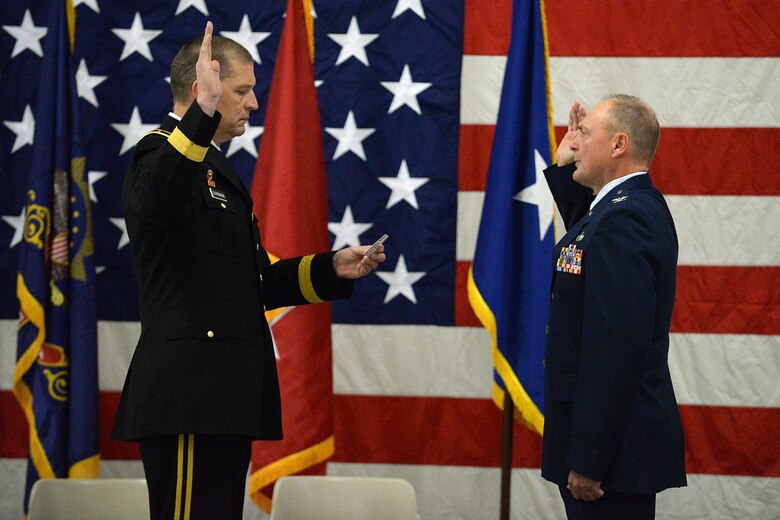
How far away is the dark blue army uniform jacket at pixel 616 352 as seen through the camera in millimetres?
1691

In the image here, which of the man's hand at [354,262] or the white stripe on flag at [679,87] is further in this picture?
the white stripe on flag at [679,87]

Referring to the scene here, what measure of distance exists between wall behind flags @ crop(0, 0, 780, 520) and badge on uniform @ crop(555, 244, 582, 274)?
1424mm

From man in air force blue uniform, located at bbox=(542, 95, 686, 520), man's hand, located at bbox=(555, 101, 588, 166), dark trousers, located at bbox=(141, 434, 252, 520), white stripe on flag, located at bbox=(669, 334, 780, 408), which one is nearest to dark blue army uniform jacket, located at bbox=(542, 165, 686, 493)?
man in air force blue uniform, located at bbox=(542, 95, 686, 520)

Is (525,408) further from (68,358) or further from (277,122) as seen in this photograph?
(68,358)

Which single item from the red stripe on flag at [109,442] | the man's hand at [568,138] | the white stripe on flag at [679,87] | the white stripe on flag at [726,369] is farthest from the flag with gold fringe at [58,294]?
the white stripe on flag at [726,369]

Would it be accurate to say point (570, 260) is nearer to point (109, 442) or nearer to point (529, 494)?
point (529, 494)

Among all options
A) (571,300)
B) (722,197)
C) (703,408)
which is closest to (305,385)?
(571,300)

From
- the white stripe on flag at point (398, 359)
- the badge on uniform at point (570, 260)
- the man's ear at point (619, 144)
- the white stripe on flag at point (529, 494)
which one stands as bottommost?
the white stripe on flag at point (529, 494)

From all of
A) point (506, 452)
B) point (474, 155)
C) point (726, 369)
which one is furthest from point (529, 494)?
point (474, 155)

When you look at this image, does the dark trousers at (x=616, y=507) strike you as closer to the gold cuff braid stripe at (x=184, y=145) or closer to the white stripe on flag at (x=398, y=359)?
the gold cuff braid stripe at (x=184, y=145)

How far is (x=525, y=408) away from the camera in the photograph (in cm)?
279

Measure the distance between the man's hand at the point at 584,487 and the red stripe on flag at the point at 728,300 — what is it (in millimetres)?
1709

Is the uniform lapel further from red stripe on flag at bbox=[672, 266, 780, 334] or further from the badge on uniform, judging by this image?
red stripe on flag at bbox=[672, 266, 780, 334]

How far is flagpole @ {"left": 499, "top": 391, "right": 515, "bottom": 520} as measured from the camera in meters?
2.87
